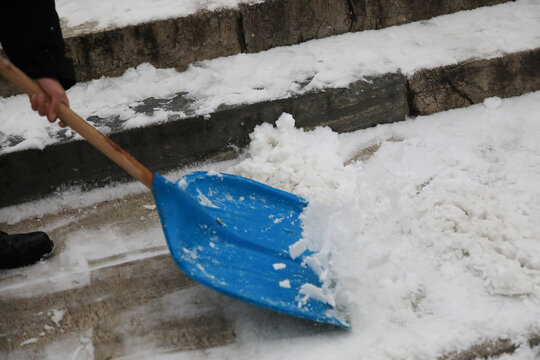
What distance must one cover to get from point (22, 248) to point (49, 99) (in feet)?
2.38

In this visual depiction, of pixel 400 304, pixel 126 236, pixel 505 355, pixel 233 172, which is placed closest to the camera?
pixel 505 355

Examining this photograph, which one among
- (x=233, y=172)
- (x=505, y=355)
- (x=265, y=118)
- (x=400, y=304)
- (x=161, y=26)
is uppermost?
(x=161, y=26)

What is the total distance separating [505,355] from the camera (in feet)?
4.82

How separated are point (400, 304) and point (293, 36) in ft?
5.31

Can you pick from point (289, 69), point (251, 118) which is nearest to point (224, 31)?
point (289, 69)

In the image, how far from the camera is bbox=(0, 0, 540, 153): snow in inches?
88.6

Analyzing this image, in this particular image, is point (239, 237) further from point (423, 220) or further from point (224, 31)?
point (224, 31)

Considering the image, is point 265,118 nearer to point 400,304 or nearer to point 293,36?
point 293,36

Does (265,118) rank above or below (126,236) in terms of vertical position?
above

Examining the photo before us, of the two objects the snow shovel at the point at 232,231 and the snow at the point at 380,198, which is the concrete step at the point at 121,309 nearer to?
the snow at the point at 380,198

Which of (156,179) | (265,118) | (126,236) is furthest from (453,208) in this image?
(126,236)

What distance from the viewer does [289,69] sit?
2461mm

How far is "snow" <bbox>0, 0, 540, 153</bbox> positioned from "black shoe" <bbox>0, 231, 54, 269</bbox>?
16.1 inches

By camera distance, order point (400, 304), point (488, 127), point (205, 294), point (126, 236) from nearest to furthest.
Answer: point (400, 304)
point (205, 294)
point (126, 236)
point (488, 127)
